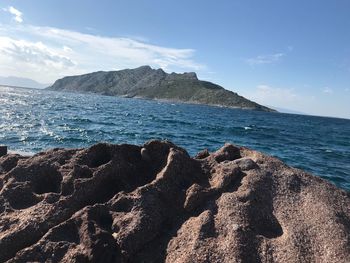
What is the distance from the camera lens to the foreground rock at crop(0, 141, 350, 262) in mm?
8469

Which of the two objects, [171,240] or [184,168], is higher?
[184,168]

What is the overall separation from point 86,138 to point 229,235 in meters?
30.0

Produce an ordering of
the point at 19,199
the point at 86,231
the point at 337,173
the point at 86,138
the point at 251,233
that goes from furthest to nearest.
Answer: the point at 86,138, the point at 337,173, the point at 19,199, the point at 251,233, the point at 86,231

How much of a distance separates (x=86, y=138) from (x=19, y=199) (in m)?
27.6

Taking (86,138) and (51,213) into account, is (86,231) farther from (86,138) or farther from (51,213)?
(86,138)

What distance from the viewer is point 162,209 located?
9.68 metres

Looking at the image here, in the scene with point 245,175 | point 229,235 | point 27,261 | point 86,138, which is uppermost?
point 245,175

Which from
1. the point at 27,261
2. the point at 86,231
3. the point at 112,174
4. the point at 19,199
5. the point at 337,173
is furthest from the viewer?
the point at 337,173

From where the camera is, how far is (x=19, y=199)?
9992 mm

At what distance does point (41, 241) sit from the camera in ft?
27.1

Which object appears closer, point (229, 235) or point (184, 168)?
point (229, 235)

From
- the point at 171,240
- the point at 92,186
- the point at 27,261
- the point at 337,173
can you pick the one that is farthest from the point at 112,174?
the point at 337,173

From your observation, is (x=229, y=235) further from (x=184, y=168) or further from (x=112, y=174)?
(x=112, y=174)

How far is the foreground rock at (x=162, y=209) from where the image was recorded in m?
8.47
